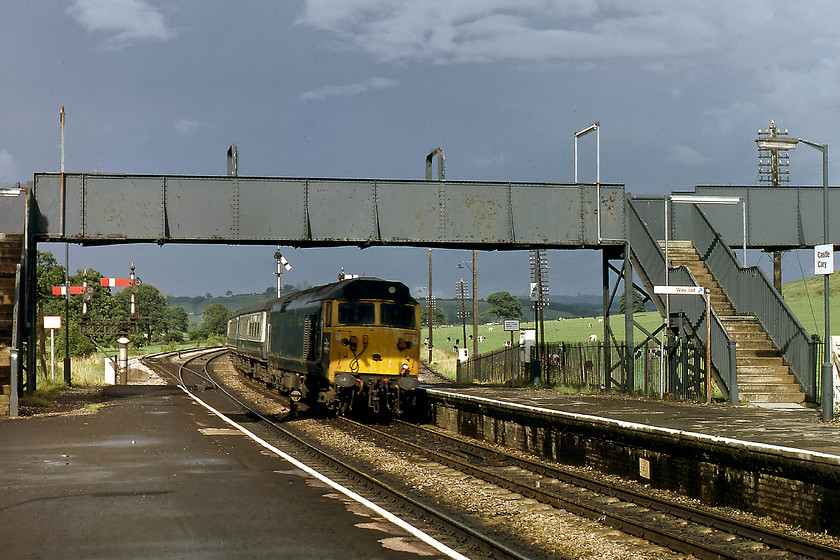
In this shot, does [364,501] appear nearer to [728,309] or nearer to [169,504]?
[169,504]

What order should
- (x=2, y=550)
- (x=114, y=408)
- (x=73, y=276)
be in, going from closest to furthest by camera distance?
1. (x=2, y=550)
2. (x=114, y=408)
3. (x=73, y=276)

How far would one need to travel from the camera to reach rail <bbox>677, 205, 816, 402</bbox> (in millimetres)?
21875

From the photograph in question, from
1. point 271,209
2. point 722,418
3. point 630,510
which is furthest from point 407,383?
point 630,510

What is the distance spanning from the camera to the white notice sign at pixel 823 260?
1777cm

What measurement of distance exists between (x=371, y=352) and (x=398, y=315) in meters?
1.24

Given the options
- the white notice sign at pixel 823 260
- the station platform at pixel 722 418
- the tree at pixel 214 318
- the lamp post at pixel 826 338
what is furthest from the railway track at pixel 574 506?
the tree at pixel 214 318

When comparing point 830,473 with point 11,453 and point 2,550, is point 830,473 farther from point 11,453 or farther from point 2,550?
point 11,453

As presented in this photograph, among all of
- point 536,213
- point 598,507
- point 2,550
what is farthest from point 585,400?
point 2,550

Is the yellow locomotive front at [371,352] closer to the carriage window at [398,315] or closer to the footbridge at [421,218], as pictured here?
the carriage window at [398,315]

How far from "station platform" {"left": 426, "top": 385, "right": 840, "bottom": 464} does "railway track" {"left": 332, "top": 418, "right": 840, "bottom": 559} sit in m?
1.19

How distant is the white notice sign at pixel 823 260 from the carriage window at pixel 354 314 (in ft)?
34.7

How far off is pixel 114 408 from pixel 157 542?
18.5m

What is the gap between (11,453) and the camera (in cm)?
1652

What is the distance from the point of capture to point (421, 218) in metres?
28.1
